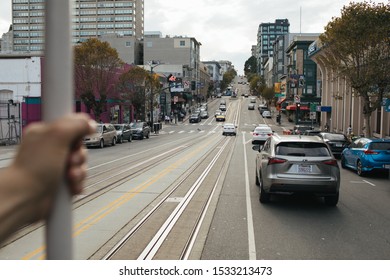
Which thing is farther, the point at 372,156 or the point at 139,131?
the point at 139,131

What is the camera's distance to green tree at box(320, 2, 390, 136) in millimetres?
24500

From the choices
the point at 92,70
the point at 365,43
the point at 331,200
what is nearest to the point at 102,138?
Answer: the point at 92,70

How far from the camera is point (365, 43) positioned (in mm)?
25562

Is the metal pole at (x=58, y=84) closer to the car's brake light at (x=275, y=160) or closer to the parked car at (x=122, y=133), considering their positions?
the car's brake light at (x=275, y=160)

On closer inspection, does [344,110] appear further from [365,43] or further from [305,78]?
[305,78]

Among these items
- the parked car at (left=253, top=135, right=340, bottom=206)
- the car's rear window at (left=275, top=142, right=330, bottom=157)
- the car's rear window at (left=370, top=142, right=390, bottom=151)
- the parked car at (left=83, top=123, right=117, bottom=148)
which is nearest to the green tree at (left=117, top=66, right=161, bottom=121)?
the parked car at (left=83, top=123, right=117, bottom=148)

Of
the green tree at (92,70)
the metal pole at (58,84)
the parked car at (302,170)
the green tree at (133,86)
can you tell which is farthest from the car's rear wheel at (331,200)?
the green tree at (133,86)

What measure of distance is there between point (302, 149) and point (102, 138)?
21873 millimetres

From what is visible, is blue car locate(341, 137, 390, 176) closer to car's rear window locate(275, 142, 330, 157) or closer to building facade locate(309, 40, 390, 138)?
car's rear window locate(275, 142, 330, 157)

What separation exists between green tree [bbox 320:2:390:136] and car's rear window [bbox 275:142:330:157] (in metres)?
15.9

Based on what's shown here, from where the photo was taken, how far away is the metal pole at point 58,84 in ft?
6.14

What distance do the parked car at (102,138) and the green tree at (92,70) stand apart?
616 centimetres
